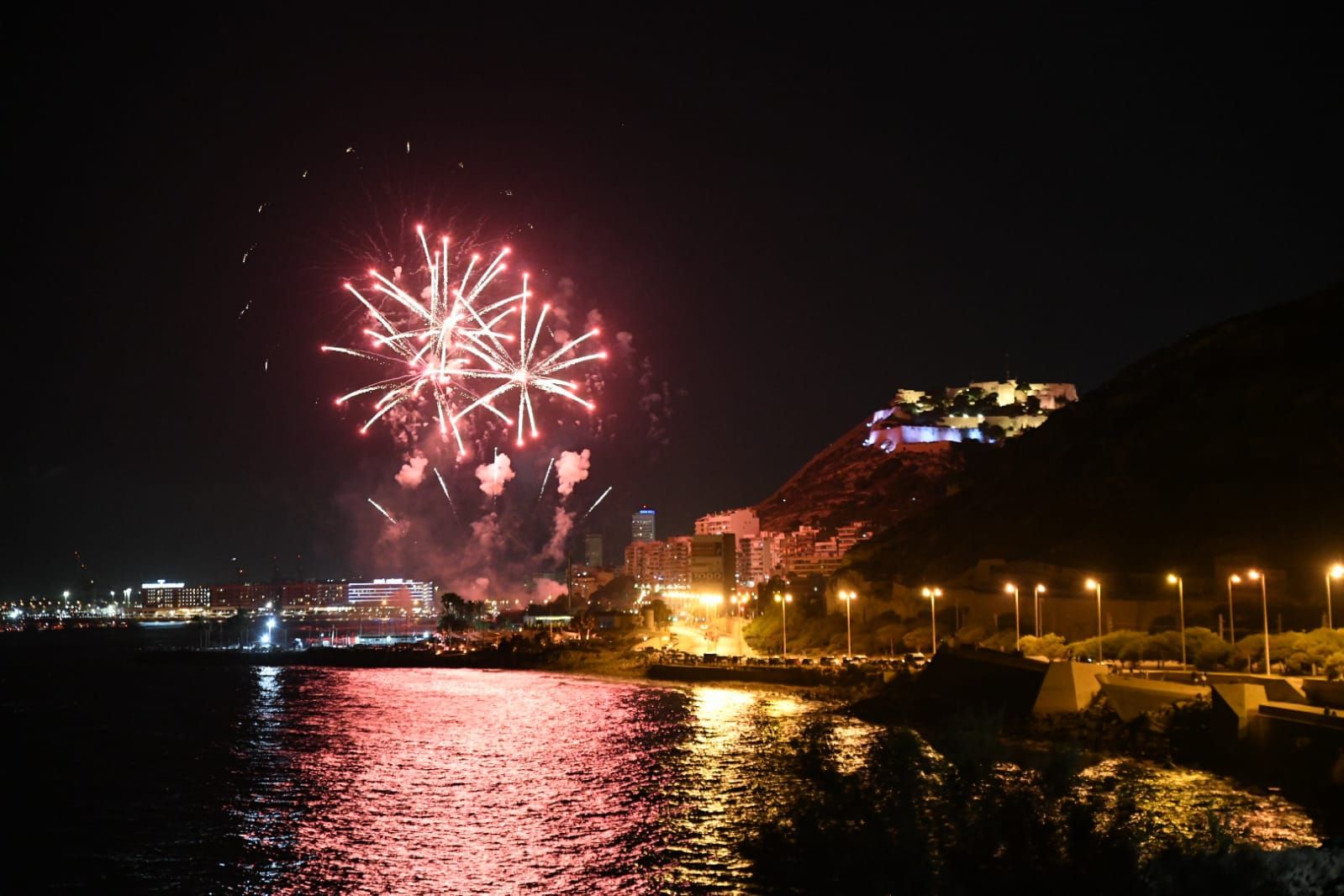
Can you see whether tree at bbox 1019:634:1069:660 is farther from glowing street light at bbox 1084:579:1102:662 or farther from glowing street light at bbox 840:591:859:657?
glowing street light at bbox 840:591:859:657

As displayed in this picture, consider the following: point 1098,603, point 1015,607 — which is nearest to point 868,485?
point 1015,607

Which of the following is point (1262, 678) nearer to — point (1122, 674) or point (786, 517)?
point (1122, 674)

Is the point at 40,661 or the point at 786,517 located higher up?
the point at 786,517

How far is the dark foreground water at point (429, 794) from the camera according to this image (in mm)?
22875

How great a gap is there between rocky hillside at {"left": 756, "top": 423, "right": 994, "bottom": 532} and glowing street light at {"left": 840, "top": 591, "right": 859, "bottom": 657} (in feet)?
115

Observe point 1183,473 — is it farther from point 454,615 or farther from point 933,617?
point 454,615

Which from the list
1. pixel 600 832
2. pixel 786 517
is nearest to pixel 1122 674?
pixel 600 832

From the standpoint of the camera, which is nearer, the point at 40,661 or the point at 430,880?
the point at 430,880

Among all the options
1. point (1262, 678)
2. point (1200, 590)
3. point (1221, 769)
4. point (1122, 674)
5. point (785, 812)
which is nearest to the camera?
point (785, 812)

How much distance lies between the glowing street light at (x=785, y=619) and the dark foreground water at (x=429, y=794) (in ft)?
38.2

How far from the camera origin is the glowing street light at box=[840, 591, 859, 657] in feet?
205

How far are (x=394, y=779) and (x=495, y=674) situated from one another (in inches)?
1711

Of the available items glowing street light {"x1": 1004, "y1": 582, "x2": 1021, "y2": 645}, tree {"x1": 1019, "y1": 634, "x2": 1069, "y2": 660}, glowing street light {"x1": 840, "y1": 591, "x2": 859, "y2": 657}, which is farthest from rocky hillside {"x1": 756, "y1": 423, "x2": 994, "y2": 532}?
tree {"x1": 1019, "y1": 634, "x2": 1069, "y2": 660}

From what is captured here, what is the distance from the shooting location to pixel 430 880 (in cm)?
2217
